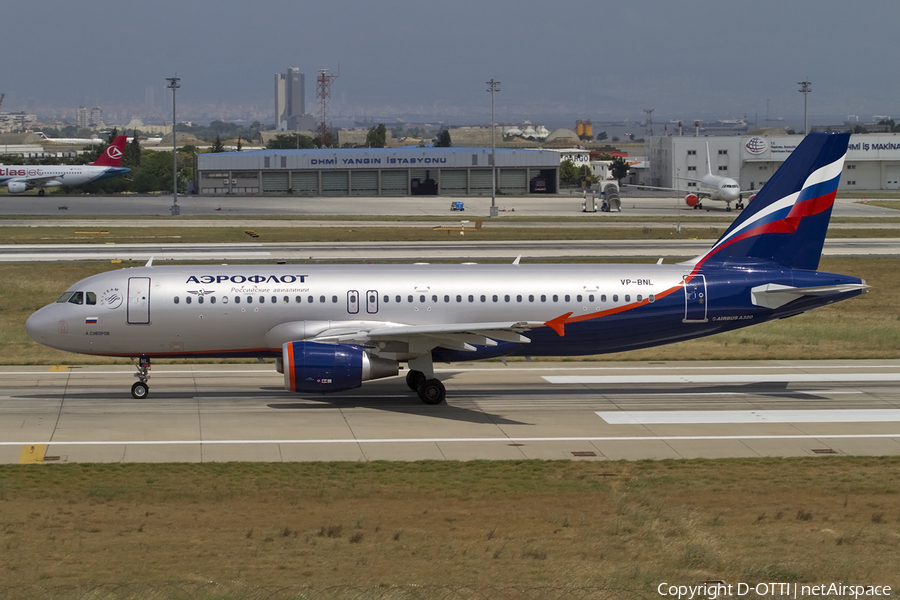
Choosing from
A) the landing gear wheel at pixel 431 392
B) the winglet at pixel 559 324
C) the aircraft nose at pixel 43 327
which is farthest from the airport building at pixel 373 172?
the landing gear wheel at pixel 431 392

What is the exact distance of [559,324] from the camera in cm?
2906

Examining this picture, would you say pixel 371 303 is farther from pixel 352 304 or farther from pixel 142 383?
pixel 142 383

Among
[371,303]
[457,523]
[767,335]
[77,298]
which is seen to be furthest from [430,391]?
[767,335]

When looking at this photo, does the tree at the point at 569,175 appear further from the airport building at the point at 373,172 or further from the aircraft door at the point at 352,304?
the aircraft door at the point at 352,304

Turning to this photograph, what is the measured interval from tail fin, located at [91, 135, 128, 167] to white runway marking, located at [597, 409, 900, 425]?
129 metres

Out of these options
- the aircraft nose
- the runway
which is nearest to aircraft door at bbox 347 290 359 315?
the runway

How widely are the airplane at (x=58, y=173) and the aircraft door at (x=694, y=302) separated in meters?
125

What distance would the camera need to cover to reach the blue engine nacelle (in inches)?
1166

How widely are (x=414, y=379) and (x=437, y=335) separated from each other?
3.08 metres

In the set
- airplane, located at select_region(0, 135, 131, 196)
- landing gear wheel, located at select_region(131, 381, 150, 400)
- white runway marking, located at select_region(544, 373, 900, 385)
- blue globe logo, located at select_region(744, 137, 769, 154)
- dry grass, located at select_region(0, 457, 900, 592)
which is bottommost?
dry grass, located at select_region(0, 457, 900, 592)

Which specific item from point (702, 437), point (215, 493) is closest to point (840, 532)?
point (702, 437)

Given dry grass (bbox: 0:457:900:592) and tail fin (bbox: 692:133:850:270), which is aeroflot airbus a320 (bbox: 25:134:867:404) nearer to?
tail fin (bbox: 692:133:850:270)

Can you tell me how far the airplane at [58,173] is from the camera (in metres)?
140

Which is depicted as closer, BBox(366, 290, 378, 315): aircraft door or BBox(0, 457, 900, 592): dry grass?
BBox(0, 457, 900, 592): dry grass
